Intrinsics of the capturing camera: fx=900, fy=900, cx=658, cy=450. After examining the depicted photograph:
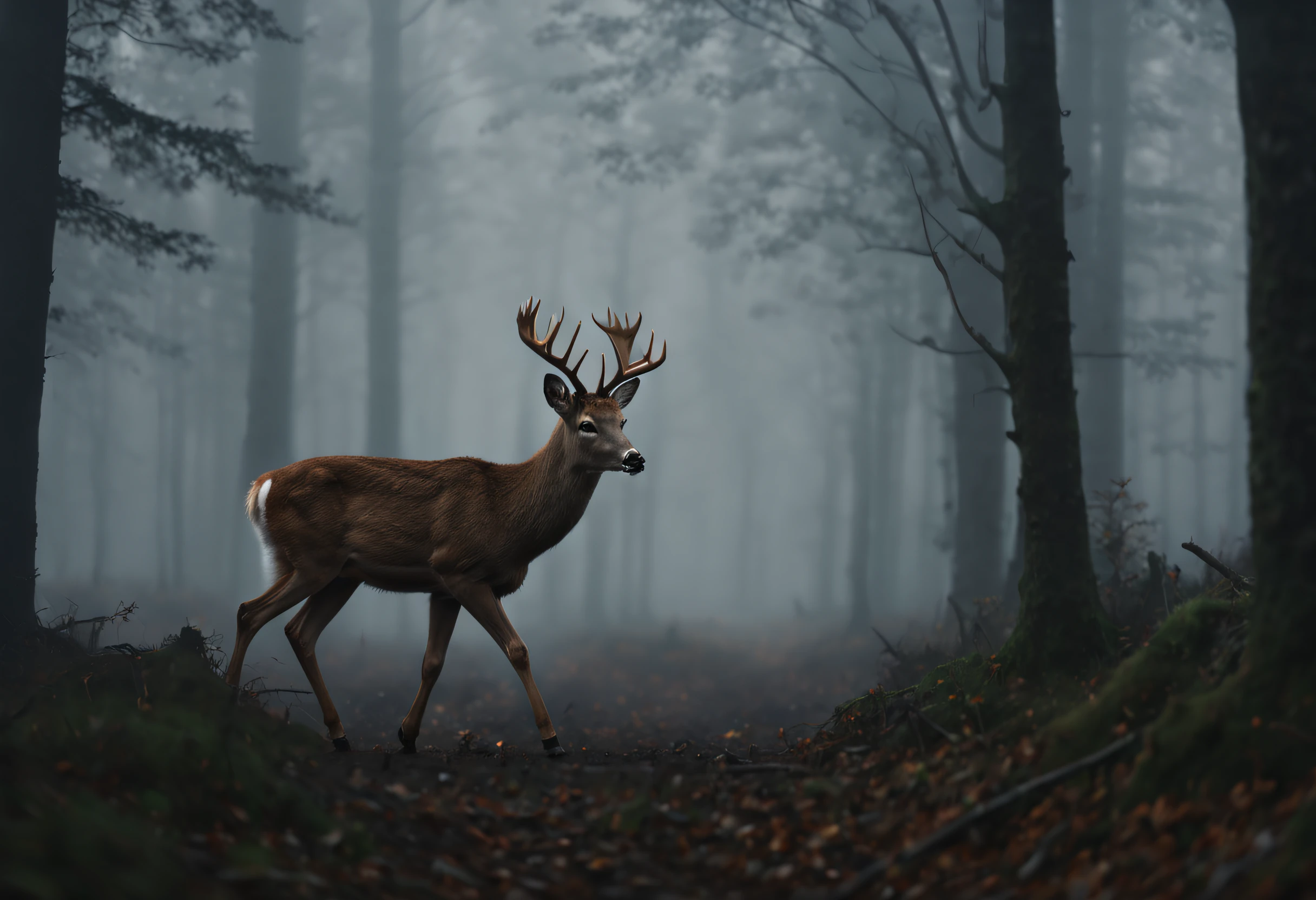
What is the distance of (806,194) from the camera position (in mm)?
25562

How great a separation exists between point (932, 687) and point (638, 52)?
672 inches

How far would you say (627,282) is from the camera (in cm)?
3139

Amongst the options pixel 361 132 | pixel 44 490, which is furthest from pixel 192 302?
pixel 44 490

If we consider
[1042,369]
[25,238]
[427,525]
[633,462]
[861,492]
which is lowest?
[427,525]

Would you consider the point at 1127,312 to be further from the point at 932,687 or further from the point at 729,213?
the point at 932,687

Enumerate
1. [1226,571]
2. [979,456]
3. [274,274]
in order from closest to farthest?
[1226,571], [979,456], [274,274]

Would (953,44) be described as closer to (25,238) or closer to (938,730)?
(938,730)

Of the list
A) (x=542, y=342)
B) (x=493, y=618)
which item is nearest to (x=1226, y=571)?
(x=493, y=618)

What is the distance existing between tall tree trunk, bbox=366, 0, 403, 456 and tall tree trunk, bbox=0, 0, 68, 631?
13.0 m

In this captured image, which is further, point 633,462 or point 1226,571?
point 633,462

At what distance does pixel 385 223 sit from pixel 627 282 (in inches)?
391

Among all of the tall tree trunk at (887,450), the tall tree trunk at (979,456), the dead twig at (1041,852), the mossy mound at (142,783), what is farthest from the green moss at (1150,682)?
the tall tree trunk at (887,450)

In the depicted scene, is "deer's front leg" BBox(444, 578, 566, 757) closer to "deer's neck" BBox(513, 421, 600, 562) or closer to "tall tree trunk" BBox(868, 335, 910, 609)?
"deer's neck" BBox(513, 421, 600, 562)

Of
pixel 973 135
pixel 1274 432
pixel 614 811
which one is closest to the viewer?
pixel 1274 432
